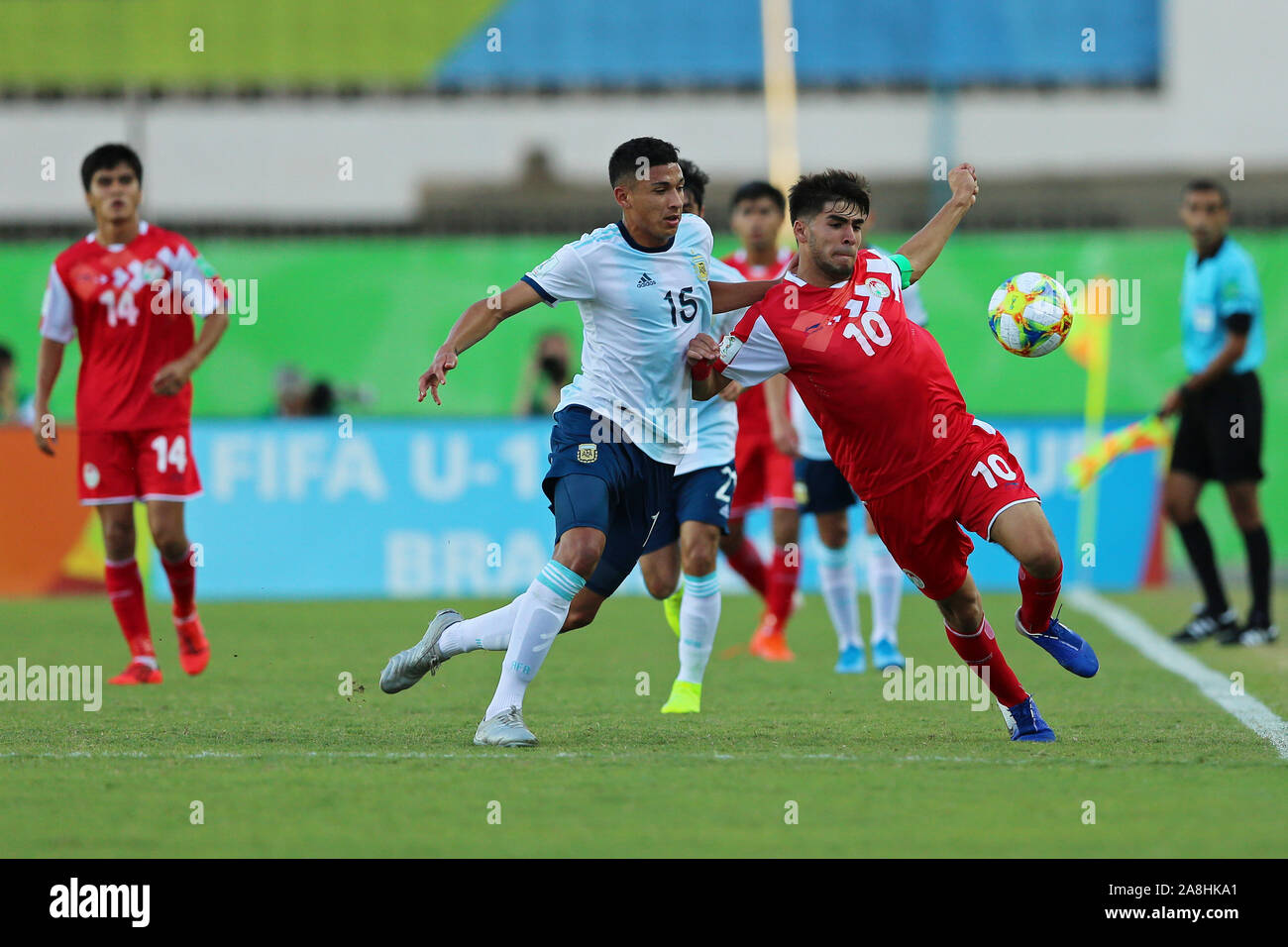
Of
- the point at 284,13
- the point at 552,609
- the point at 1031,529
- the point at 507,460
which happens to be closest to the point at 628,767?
the point at 552,609

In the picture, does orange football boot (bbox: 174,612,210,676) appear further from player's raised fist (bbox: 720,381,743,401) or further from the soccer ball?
the soccer ball

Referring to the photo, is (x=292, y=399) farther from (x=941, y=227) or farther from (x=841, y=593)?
(x=941, y=227)

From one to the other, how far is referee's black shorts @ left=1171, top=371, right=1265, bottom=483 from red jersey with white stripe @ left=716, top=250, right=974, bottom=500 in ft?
15.2

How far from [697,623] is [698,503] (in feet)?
1.73

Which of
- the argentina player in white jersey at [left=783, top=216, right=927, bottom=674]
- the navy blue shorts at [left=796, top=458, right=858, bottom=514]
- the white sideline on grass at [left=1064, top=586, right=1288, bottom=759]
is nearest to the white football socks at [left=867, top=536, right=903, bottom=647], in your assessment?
the argentina player in white jersey at [left=783, top=216, right=927, bottom=674]

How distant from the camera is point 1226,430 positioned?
10.6m

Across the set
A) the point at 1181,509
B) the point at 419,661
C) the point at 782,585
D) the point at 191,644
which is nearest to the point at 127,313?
the point at 191,644

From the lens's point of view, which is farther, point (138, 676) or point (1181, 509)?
point (1181, 509)

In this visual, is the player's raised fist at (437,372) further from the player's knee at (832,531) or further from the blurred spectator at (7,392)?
the blurred spectator at (7,392)

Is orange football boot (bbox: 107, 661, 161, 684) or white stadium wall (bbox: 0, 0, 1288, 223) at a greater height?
white stadium wall (bbox: 0, 0, 1288, 223)

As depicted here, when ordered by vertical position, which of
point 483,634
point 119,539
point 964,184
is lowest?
point 483,634

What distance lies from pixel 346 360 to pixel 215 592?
20.1ft

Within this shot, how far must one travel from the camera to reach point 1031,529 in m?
6.18

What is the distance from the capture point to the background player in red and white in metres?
9.33
